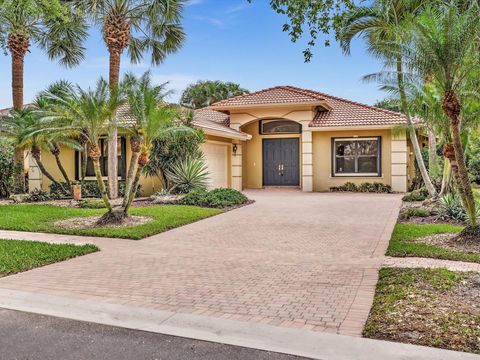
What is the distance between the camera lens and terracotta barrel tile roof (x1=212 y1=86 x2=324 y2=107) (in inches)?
911

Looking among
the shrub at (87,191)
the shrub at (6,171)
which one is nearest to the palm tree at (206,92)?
the shrub at (6,171)

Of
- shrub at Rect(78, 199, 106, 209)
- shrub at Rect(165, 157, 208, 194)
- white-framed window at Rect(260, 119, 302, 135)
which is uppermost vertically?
white-framed window at Rect(260, 119, 302, 135)

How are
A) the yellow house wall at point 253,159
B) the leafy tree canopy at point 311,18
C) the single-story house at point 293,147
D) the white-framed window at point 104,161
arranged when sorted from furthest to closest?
the yellow house wall at point 253,159
the single-story house at point 293,147
the white-framed window at point 104,161
the leafy tree canopy at point 311,18

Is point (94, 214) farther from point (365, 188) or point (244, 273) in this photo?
point (365, 188)

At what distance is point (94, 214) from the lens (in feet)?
47.2

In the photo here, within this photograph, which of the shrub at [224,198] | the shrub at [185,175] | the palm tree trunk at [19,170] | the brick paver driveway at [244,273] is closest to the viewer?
the brick paver driveway at [244,273]

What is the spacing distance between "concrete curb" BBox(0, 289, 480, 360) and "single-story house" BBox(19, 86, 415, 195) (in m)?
15.1

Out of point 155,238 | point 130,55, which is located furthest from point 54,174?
point 155,238

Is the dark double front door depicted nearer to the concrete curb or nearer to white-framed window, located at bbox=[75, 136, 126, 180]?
white-framed window, located at bbox=[75, 136, 126, 180]

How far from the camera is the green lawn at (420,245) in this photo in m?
8.17

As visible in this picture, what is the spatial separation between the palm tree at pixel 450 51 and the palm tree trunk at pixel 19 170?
18.0 metres

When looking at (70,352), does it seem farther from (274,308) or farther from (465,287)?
(465,287)

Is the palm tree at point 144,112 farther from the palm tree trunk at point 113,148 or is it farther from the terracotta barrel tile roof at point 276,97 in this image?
the terracotta barrel tile roof at point 276,97

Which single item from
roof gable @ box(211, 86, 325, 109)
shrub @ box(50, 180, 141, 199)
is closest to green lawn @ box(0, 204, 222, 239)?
shrub @ box(50, 180, 141, 199)
